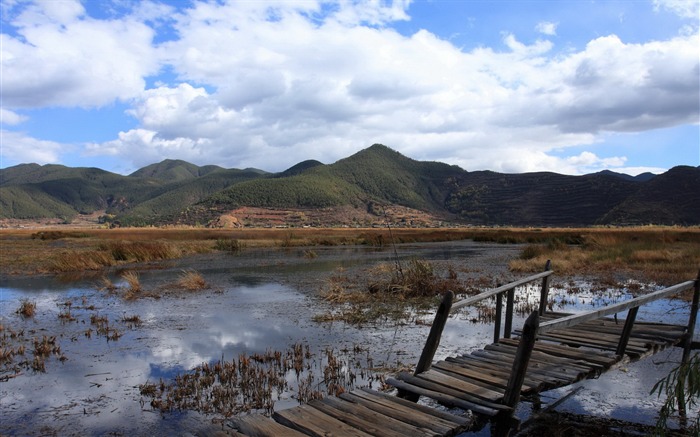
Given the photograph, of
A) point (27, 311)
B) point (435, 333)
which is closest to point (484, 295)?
point (435, 333)

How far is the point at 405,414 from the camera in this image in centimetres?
508

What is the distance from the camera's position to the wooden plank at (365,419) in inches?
184

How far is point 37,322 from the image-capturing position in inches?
532

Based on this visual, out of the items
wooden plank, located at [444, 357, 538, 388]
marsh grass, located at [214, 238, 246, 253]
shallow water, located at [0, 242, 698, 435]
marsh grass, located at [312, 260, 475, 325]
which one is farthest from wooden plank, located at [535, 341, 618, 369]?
marsh grass, located at [214, 238, 246, 253]

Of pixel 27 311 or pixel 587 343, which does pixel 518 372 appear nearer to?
pixel 587 343

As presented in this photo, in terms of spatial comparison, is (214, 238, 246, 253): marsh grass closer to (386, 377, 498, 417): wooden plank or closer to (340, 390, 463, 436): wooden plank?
(386, 377, 498, 417): wooden plank

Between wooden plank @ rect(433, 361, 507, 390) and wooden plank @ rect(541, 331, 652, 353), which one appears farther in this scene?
wooden plank @ rect(541, 331, 652, 353)

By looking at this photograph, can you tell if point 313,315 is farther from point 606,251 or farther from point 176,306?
point 606,251

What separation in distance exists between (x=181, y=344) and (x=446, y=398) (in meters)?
7.44

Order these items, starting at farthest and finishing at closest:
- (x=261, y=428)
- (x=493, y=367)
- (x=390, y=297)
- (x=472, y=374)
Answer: (x=390, y=297) → (x=493, y=367) → (x=472, y=374) → (x=261, y=428)

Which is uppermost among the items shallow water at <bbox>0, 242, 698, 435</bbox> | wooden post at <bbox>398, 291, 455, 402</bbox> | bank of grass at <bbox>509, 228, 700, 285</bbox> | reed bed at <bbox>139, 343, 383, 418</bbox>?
wooden post at <bbox>398, 291, 455, 402</bbox>

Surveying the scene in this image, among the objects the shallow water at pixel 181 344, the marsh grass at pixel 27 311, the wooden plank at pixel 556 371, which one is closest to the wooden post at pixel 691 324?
the shallow water at pixel 181 344

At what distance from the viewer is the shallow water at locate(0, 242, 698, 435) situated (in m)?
6.99

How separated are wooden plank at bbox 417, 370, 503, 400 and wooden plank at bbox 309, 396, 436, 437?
1229mm
